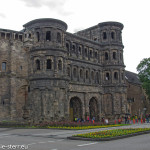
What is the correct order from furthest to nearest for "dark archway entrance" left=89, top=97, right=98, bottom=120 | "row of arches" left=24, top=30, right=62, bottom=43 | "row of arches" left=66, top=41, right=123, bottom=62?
1. "dark archway entrance" left=89, top=97, right=98, bottom=120
2. "row of arches" left=66, top=41, right=123, bottom=62
3. "row of arches" left=24, top=30, right=62, bottom=43

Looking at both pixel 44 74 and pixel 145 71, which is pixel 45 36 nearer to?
→ pixel 44 74

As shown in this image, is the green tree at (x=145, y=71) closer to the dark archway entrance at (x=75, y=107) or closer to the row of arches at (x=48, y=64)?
the dark archway entrance at (x=75, y=107)

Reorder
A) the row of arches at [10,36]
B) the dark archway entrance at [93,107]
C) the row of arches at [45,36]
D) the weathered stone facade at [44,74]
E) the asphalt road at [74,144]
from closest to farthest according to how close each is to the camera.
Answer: the asphalt road at [74,144], the weathered stone facade at [44,74], the row of arches at [10,36], the row of arches at [45,36], the dark archway entrance at [93,107]

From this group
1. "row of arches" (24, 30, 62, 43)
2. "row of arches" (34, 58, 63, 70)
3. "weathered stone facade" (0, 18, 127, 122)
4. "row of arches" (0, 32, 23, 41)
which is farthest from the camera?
"row of arches" (24, 30, 62, 43)

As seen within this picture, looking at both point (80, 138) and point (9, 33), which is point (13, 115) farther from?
point (80, 138)

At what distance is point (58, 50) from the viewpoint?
110ft

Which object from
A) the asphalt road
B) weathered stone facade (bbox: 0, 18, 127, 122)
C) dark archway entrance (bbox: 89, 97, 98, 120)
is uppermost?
Answer: weathered stone facade (bbox: 0, 18, 127, 122)

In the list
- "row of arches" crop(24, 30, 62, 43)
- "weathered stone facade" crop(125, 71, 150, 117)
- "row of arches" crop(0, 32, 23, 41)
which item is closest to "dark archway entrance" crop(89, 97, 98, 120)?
"row of arches" crop(24, 30, 62, 43)

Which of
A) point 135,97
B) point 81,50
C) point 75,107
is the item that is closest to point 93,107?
point 75,107

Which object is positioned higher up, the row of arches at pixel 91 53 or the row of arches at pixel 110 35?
the row of arches at pixel 110 35

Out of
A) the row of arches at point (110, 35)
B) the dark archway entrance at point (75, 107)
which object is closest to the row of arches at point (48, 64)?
the dark archway entrance at point (75, 107)

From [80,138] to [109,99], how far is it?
27685mm

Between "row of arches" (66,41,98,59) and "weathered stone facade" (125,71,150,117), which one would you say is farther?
"weathered stone facade" (125,71,150,117)

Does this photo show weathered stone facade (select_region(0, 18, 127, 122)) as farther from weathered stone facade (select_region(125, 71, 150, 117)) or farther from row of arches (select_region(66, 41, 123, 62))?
weathered stone facade (select_region(125, 71, 150, 117))
